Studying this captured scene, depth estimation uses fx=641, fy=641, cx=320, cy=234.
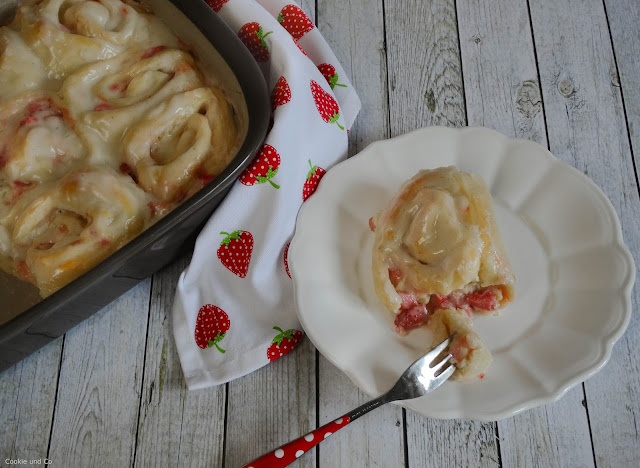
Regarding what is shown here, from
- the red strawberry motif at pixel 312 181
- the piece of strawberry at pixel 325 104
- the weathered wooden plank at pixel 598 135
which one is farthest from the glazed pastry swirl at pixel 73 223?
the weathered wooden plank at pixel 598 135

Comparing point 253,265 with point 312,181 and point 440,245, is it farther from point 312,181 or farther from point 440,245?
point 440,245

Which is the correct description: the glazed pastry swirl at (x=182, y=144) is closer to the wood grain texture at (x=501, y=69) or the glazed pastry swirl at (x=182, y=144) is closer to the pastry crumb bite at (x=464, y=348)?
the pastry crumb bite at (x=464, y=348)

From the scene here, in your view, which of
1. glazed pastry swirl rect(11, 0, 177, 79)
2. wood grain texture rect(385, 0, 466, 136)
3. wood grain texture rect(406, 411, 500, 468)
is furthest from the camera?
wood grain texture rect(385, 0, 466, 136)

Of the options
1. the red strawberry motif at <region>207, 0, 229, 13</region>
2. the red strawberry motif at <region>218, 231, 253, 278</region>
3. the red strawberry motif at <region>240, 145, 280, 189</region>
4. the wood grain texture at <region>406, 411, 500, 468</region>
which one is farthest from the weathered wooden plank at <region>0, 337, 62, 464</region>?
the red strawberry motif at <region>207, 0, 229, 13</region>

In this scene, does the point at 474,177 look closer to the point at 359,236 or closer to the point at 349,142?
the point at 359,236

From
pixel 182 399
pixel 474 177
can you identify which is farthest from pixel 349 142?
pixel 182 399

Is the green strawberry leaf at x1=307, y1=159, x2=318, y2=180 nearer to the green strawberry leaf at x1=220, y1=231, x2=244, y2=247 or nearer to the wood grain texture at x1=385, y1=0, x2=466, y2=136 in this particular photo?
the green strawberry leaf at x1=220, y1=231, x2=244, y2=247

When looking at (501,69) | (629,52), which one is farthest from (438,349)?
(629,52)
